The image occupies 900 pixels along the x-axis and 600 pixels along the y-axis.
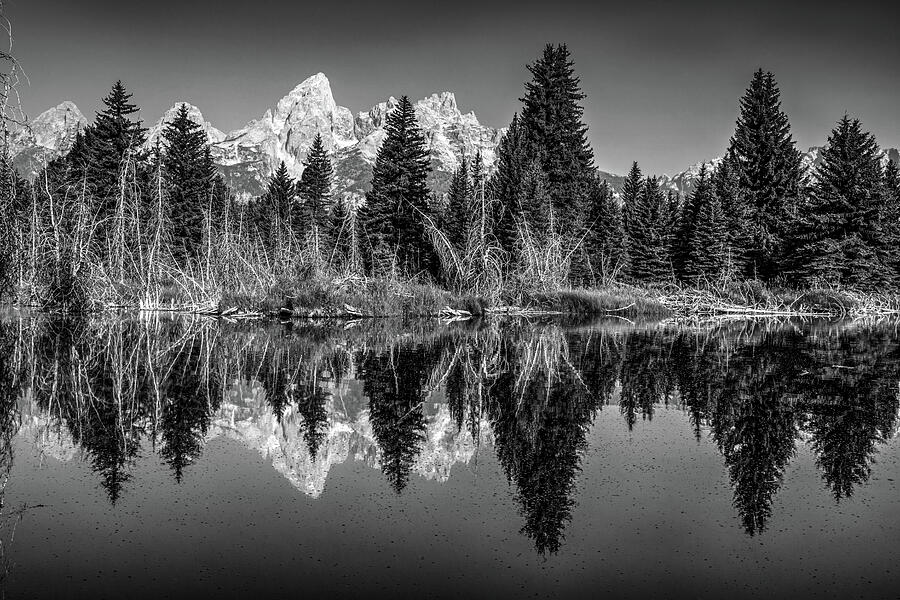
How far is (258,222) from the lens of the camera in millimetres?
67500

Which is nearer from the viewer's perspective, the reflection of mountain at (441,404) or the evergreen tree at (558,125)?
the reflection of mountain at (441,404)

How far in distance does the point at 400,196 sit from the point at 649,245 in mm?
18298

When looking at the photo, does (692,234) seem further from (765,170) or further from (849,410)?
(849,410)

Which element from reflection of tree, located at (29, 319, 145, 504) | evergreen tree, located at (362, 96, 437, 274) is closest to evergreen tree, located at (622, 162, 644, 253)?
evergreen tree, located at (362, 96, 437, 274)

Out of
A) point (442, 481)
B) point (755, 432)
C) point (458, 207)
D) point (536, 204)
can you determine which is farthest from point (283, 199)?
point (442, 481)

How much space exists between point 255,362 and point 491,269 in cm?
1691

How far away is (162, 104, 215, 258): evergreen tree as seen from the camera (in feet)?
164

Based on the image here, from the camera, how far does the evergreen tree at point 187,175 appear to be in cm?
4997

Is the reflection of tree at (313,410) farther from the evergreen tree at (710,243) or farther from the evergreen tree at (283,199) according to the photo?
the evergreen tree at (283,199)

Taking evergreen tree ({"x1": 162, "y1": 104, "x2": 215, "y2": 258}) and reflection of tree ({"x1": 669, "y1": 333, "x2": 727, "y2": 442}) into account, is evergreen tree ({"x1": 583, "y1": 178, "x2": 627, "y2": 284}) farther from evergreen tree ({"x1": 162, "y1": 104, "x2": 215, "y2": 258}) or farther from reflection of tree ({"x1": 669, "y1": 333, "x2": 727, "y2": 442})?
evergreen tree ({"x1": 162, "y1": 104, "x2": 215, "y2": 258})

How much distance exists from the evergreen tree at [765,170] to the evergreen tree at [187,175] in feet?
130

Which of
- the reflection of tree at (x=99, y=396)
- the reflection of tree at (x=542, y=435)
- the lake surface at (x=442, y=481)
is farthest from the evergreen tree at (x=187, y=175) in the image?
the reflection of tree at (x=542, y=435)

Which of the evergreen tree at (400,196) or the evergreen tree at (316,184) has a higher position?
the evergreen tree at (316,184)

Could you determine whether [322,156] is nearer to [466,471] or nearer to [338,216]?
[338,216]
